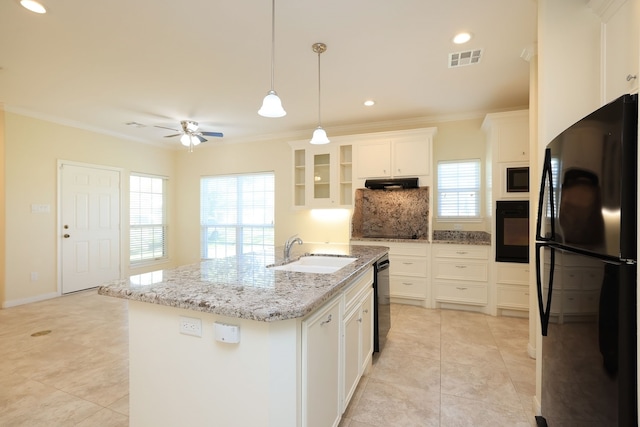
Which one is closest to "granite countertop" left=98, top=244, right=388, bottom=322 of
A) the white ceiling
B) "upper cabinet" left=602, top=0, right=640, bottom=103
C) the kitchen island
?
the kitchen island

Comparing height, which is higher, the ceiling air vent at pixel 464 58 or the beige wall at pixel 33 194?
the ceiling air vent at pixel 464 58

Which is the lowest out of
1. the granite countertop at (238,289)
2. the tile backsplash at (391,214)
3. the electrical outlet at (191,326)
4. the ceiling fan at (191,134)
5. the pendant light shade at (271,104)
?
the electrical outlet at (191,326)

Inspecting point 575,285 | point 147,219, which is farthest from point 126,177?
point 575,285

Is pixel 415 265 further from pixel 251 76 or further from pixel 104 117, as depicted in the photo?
pixel 104 117

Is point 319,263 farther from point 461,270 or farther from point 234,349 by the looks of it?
point 461,270

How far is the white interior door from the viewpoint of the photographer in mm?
4672

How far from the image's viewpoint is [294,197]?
510 centimetres

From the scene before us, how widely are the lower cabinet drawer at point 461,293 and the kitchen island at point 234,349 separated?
2.77m

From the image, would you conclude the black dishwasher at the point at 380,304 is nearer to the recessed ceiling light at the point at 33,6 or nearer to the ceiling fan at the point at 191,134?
the ceiling fan at the point at 191,134

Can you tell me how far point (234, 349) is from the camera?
126 cm

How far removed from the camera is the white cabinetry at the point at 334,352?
4.36 feet

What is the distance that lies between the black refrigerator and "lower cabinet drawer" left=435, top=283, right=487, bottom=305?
2.43 meters

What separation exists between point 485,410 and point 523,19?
2.81 m

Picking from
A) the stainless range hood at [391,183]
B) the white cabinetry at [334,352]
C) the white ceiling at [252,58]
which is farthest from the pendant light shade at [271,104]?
the stainless range hood at [391,183]
